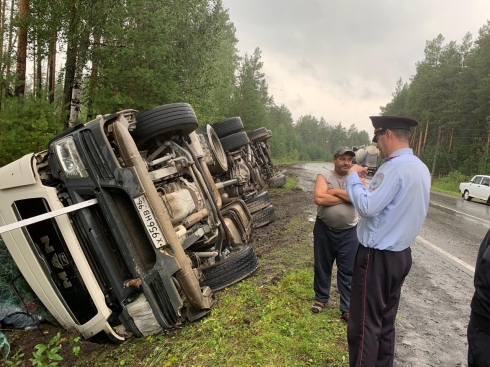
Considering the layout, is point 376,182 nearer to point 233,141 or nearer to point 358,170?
point 358,170

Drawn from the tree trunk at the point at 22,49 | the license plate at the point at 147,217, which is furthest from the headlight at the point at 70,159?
the tree trunk at the point at 22,49

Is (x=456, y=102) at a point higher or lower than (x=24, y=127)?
lower

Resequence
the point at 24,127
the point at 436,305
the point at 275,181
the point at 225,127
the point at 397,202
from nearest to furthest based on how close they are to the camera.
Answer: the point at 397,202 < the point at 436,305 < the point at 24,127 < the point at 225,127 < the point at 275,181

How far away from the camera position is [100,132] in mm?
2688

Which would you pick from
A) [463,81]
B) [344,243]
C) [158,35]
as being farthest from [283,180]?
[463,81]

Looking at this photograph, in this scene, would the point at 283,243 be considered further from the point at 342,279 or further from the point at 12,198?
the point at 12,198

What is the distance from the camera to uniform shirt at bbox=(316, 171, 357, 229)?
2.90m

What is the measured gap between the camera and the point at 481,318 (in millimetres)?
1562

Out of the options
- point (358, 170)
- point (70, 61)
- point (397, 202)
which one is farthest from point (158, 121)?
point (70, 61)

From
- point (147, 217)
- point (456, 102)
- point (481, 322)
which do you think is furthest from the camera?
point (456, 102)

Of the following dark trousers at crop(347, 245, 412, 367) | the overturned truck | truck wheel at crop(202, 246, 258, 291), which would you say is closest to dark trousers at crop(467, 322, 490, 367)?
dark trousers at crop(347, 245, 412, 367)

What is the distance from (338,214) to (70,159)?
229cm

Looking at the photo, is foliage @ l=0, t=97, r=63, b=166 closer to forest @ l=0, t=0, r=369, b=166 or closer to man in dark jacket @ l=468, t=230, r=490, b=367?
forest @ l=0, t=0, r=369, b=166

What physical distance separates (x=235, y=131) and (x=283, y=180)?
4502 mm
